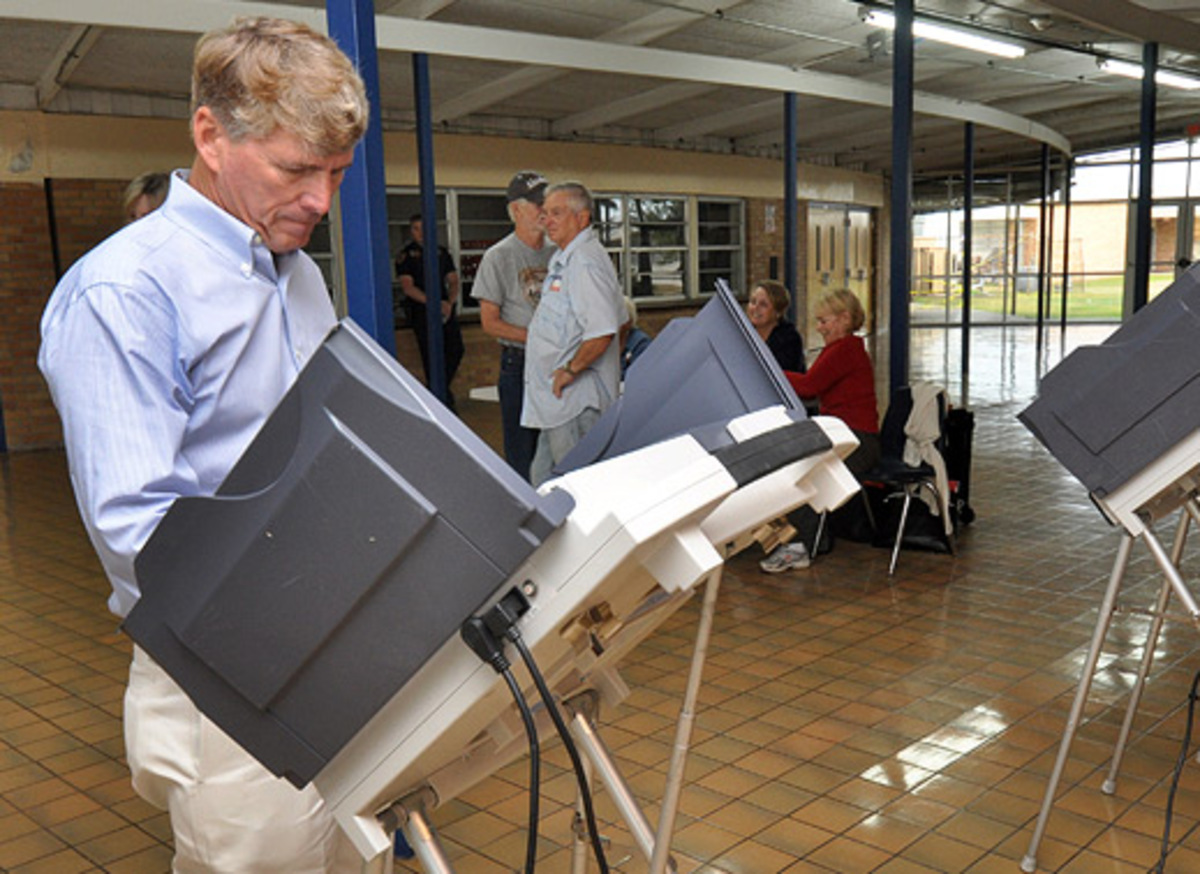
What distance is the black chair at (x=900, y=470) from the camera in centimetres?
505

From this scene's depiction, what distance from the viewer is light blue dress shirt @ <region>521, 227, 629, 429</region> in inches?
150

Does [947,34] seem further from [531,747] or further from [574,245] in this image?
[531,747]

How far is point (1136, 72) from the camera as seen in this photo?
10695 mm

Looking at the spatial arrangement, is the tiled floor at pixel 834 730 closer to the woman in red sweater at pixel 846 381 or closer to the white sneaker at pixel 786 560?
the white sneaker at pixel 786 560

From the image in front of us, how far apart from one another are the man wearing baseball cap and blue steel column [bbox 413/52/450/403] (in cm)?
193

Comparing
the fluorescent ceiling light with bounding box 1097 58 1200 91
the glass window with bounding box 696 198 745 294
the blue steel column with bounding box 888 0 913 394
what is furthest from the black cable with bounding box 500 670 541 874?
the glass window with bounding box 696 198 745 294

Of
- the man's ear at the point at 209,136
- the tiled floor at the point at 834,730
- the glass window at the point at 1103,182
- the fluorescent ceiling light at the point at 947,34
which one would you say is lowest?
the tiled floor at the point at 834,730

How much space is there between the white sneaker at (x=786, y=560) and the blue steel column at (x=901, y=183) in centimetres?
135

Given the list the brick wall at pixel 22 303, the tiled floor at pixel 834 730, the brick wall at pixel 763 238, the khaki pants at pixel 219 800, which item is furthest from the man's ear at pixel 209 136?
the brick wall at pixel 763 238

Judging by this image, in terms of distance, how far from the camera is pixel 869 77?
11.6m

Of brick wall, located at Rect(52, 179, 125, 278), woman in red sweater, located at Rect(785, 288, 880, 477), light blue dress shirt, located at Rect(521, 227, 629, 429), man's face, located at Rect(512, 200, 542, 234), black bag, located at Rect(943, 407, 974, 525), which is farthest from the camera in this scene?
brick wall, located at Rect(52, 179, 125, 278)

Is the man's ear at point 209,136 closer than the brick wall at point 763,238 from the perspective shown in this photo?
Yes

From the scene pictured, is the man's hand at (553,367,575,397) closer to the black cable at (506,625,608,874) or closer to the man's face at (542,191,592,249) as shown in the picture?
the man's face at (542,191,592,249)

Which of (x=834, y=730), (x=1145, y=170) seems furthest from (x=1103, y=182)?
(x=834, y=730)
